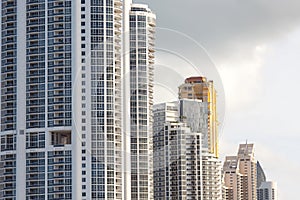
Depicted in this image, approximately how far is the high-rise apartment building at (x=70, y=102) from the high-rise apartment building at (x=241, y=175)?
15496mm

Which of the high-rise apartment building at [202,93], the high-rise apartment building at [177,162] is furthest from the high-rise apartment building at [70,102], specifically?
the high-rise apartment building at [202,93]

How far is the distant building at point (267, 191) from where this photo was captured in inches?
1641

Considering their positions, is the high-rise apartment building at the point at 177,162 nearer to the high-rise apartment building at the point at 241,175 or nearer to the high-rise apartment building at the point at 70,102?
the high-rise apartment building at the point at 70,102

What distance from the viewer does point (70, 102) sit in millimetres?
22344

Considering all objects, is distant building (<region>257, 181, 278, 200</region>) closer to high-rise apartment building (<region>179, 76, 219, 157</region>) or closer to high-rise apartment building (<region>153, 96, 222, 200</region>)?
high-rise apartment building (<region>153, 96, 222, 200</region>)

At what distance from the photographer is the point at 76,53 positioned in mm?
22578

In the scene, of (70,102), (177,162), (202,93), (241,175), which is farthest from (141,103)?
(241,175)

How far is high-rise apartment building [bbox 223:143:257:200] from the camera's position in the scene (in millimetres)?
38781

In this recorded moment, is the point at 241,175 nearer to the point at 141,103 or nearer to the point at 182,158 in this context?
the point at 182,158

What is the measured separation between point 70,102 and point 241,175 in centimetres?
1910

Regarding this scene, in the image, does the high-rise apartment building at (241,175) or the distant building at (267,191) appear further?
the distant building at (267,191)

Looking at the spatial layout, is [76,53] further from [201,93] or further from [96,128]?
[201,93]

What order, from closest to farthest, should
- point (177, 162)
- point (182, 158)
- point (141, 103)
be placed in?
point (141, 103), point (177, 162), point (182, 158)

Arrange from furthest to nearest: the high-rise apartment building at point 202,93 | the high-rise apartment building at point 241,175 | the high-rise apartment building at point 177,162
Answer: the high-rise apartment building at point 241,175 < the high-rise apartment building at point 177,162 < the high-rise apartment building at point 202,93
